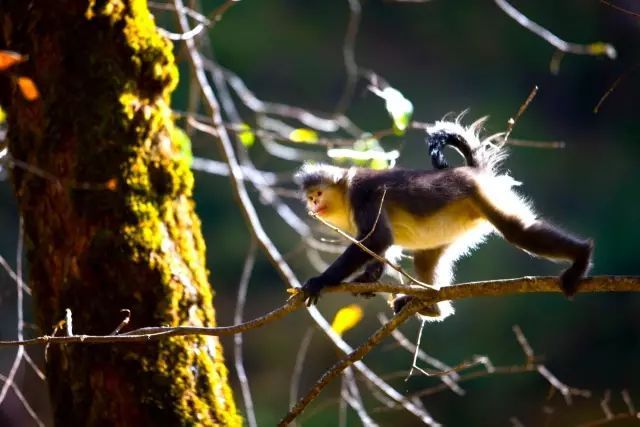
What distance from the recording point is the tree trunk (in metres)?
2.56

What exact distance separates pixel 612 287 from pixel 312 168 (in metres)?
2.09

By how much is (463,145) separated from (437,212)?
375 mm

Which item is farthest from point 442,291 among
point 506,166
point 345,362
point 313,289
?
point 506,166

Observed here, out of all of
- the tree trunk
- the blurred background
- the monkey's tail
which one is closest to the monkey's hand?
the tree trunk

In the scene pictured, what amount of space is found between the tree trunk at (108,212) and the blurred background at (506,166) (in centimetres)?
563

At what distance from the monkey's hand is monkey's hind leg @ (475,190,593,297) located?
0.75 metres

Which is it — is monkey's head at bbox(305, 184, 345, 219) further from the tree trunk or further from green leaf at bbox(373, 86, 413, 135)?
the tree trunk

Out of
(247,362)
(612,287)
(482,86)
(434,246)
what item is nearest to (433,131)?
(434,246)

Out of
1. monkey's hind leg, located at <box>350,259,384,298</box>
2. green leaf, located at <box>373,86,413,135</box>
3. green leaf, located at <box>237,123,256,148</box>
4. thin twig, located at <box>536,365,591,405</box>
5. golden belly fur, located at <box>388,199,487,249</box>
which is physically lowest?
thin twig, located at <box>536,365,591,405</box>

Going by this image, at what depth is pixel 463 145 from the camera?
3564 mm

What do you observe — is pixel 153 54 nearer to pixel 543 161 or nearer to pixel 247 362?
pixel 247 362

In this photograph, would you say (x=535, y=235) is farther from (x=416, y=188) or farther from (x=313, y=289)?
(x=313, y=289)

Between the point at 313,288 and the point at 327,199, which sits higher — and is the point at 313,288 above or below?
below

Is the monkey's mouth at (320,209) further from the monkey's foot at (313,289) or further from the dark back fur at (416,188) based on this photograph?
the monkey's foot at (313,289)
